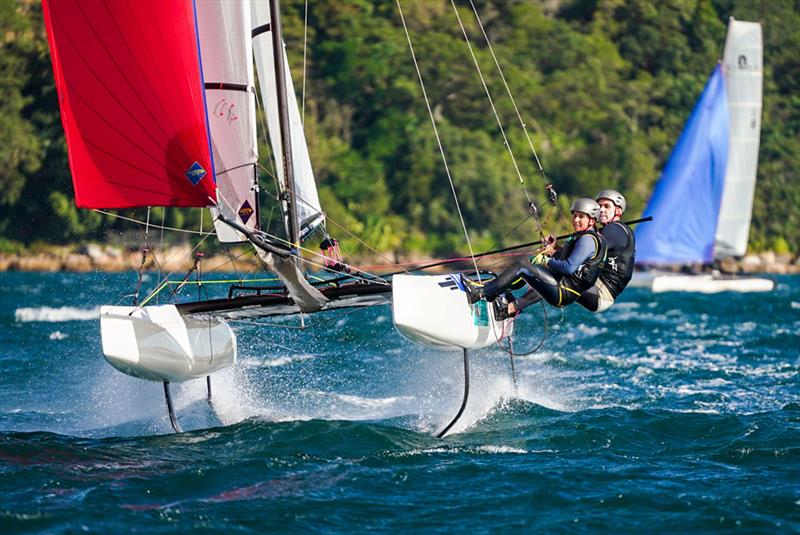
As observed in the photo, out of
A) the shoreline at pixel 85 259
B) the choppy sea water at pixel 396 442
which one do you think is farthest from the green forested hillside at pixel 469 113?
the choppy sea water at pixel 396 442

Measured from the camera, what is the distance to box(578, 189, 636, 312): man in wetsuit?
816 cm

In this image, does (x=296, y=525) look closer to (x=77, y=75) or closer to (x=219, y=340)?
(x=219, y=340)

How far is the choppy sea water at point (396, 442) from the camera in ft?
20.8

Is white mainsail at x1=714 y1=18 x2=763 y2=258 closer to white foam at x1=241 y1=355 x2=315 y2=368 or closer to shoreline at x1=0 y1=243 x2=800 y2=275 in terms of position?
→ shoreline at x1=0 y1=243 x2=800 y2=275

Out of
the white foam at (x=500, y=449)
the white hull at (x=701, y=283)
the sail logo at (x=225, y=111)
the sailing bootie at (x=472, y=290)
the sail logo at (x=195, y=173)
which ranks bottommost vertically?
the white hull at (x=701, y=283)

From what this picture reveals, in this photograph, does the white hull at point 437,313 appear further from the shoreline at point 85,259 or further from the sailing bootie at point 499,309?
the shoreline at point 85,259

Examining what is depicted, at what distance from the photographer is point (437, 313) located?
310 inches

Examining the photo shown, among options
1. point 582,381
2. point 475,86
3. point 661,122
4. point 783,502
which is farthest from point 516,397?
point 661,122

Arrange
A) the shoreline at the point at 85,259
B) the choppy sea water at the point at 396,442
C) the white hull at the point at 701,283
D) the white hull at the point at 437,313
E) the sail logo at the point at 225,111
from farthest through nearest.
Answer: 1. the shoreline at the point at 85,259
2. the white hull at the point at 701,283
3. the sail logo at the point at 225,111
4. the white hull at the point at 437,313
5. the choppy sea water at the point at 396,442

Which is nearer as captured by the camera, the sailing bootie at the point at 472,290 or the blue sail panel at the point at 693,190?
the sailing bootie at the point at 472,290

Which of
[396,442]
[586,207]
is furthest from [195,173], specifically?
[586,207]

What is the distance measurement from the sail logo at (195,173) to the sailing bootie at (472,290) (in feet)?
6.06

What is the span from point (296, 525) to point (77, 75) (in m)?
3.48

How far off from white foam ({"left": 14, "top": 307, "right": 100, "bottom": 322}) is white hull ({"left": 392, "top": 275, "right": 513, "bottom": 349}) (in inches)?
427
